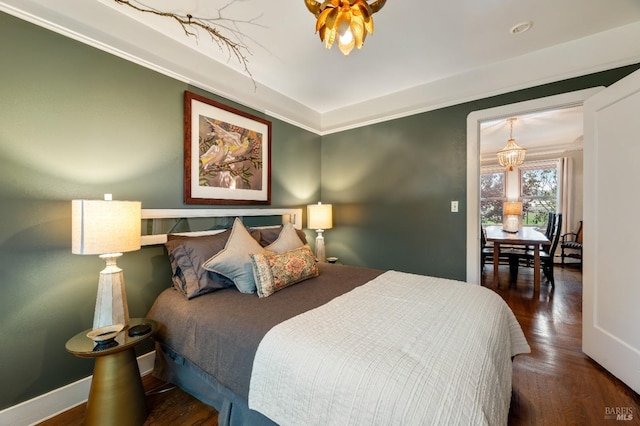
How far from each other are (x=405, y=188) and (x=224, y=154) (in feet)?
6.65

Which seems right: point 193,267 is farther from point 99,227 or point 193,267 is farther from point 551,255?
point 551,255

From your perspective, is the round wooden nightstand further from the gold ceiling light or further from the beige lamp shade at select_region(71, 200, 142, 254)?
the gold ceiling light

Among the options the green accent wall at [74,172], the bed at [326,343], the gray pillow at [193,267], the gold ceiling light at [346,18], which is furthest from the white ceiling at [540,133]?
the gray pillow at [193,267]

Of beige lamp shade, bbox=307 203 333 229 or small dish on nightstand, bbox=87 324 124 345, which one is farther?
beige lamp shade, bbox=307 203 333 229

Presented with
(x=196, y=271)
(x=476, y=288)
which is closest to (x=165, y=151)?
(x=196, y=271)

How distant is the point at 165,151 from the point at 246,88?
1.09 meters

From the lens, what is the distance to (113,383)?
1.38 m

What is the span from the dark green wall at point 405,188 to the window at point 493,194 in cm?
431

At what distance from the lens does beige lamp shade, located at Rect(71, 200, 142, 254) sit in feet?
4.56

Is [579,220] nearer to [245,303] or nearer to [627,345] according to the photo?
[627,345]

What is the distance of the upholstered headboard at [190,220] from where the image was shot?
196 cm

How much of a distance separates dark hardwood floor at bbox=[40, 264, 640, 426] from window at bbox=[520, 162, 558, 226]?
13.7 feet

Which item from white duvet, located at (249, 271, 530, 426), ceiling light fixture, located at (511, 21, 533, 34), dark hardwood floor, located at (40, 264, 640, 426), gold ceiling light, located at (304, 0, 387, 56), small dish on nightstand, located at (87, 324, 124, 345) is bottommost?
dark hardwood floor, located at (40, 264, 640, 426)

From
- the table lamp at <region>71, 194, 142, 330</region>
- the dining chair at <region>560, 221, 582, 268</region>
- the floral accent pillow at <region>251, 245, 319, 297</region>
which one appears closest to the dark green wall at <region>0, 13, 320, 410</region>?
the table lamp at <region>71, 194, 142, 330</region>
